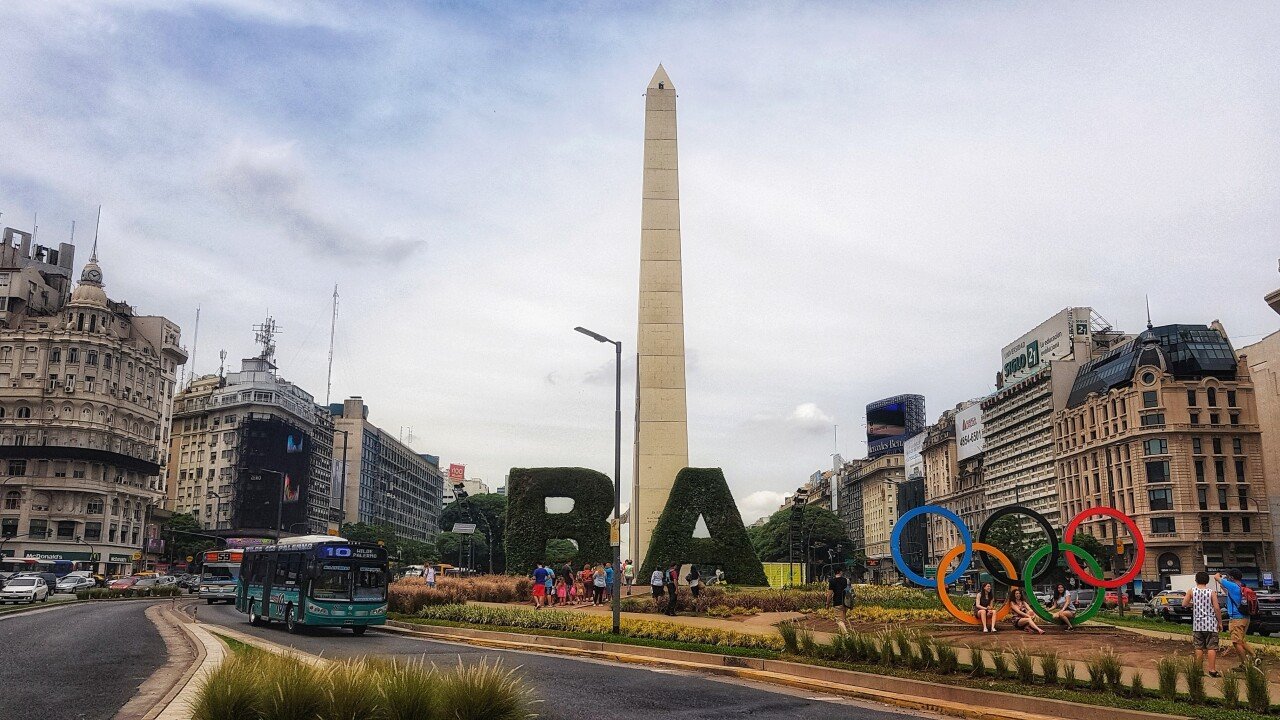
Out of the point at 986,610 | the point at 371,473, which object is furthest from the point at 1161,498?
the point at 371,473

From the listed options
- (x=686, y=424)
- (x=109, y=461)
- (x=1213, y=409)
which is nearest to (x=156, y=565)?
(x=109, y=461)

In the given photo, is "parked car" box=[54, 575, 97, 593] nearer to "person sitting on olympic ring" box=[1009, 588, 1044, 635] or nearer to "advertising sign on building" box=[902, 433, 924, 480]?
"person sitting on olympic ring" box=[1009, 588, 1044, 635]

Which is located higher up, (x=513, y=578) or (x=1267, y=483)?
(x=1267, y=483)

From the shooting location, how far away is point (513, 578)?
4178 centimetres

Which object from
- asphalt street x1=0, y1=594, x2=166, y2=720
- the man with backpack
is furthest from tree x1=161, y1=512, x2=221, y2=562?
the man with backpack

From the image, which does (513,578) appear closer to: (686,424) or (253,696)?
(686,424)

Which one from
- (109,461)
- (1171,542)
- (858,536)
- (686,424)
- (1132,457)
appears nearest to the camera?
(686,424)

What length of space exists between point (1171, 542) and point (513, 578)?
222 feet

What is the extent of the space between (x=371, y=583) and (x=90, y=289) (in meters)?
92.9

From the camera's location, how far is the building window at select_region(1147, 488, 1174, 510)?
8656cm

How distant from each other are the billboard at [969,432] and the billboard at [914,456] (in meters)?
14.4

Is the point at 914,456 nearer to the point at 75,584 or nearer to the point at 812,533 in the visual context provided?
the point at 812,533

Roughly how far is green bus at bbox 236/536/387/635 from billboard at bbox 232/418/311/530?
328ft

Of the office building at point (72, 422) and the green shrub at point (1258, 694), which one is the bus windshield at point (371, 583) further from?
the office building at point (72, 422)
